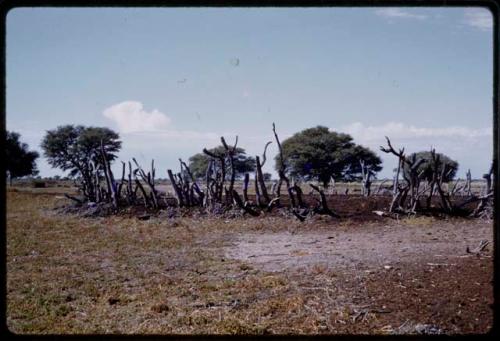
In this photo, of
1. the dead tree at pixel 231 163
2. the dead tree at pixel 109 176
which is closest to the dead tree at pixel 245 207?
the dead tree at pixel 231 163

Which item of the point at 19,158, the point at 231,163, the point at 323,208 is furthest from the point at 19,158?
the point at 323,208

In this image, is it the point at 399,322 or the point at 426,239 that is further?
the point at 426,239

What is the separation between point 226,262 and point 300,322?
2.84 meters

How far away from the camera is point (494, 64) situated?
9.52ft

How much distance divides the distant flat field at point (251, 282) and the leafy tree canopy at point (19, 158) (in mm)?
23654

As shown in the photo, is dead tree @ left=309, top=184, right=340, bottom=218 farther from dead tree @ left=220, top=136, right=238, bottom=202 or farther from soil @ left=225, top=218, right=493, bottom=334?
dead tree @ left=220, top=136, right=238, bottom=202

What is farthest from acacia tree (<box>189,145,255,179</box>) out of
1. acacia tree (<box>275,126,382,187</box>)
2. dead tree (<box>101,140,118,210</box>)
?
dead tree (<box>101,140,118,210</box>)

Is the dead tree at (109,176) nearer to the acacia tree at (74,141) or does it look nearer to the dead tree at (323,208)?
the dead tree at (323,208)

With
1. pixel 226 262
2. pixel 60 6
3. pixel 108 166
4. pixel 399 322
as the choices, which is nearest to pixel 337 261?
pixel 226 262

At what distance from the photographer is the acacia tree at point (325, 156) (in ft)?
103

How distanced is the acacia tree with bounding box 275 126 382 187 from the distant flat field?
68.9 feet
